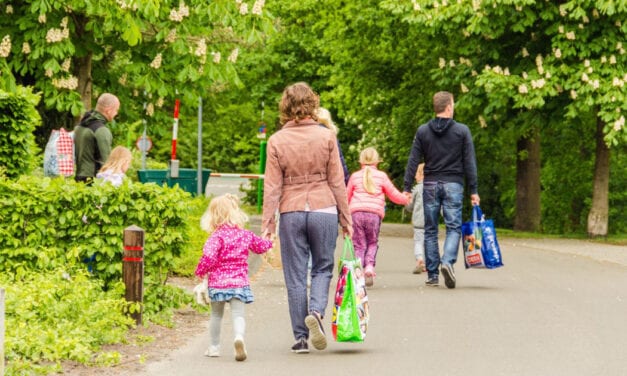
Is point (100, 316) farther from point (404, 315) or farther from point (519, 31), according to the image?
point (519, 31)

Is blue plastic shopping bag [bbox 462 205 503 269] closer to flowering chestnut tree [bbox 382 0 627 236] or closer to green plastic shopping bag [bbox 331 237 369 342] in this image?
green plastic shopping bag [bbox 331 237 369 342]

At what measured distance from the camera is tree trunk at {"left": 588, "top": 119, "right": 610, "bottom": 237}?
26.3 meters

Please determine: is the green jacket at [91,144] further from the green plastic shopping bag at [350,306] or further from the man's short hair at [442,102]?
the green plastic shopping bag at [350,306]

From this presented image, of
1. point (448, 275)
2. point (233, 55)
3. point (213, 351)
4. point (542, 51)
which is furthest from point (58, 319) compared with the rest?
point (542, 51)

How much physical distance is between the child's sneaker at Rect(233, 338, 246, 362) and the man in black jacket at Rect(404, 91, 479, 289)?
16.7ft

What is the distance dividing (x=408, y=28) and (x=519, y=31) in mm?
4770

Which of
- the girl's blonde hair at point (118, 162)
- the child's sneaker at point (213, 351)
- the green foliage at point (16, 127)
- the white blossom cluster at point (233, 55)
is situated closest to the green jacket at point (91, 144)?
the green foliage at point (16, 127)

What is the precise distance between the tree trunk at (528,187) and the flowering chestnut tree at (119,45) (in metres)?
14.4

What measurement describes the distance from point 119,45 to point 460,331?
938 cm

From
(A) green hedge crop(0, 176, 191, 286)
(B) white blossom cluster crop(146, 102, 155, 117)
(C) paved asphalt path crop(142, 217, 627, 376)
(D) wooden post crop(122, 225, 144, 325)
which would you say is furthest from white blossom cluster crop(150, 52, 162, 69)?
(D) wooden post crop(122, 225, 144, 325)

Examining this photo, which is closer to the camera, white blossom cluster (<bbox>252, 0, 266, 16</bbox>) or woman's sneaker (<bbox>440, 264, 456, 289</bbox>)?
woman's sneaker (<bbox>440, 264, 456, 289</bbox>)

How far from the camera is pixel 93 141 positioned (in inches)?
521

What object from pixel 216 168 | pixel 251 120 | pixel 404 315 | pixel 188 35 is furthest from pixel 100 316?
pixel 216 168

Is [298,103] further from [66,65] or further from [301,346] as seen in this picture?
[66,65]
